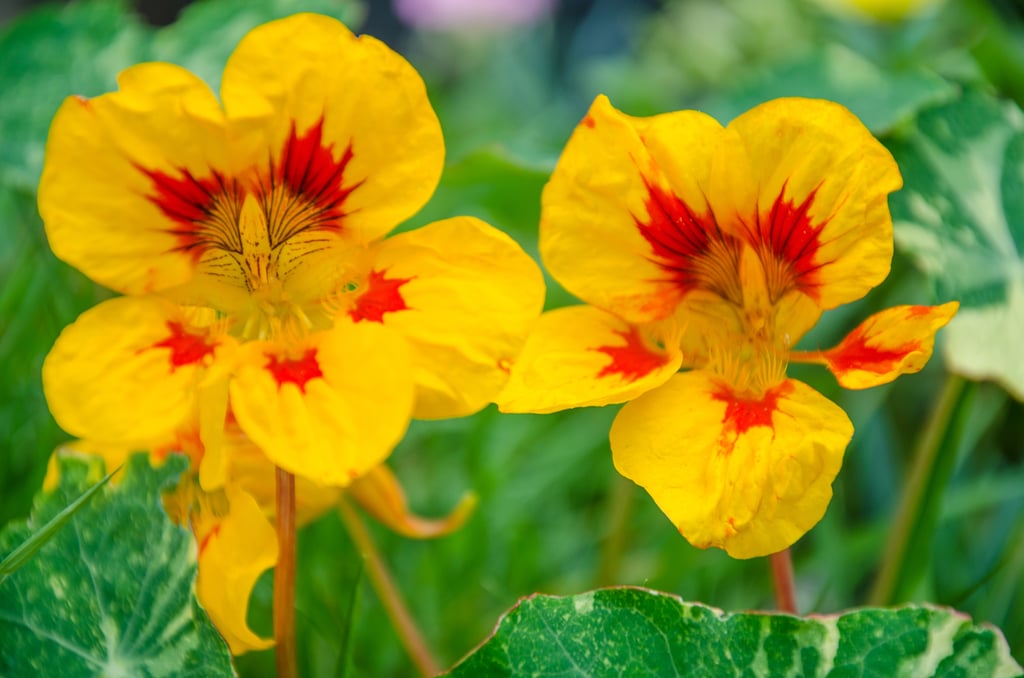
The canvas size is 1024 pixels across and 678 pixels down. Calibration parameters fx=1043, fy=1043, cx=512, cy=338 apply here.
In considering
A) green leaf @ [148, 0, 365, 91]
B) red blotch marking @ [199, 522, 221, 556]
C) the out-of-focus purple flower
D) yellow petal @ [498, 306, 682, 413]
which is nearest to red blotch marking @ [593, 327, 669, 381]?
yellow petal @ [498, 306, 682, 413]

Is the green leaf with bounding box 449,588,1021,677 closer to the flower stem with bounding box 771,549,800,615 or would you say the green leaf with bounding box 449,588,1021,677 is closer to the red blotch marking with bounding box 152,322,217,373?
the flower stem with bounding box 771,549,800,615

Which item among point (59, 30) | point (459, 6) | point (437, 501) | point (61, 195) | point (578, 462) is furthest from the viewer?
point (459, 6)

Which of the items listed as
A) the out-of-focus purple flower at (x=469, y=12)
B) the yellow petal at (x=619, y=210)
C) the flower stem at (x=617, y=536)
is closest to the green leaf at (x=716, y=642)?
the yellow petal at (x=619, y=210)

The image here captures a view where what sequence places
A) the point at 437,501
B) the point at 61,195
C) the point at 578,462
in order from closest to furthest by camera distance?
the point at 61,195
the point at 437,501
the point at 578,462

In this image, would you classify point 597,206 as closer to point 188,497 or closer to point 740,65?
point 188,497

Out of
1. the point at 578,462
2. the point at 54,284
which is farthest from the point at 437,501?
the point at 54,284

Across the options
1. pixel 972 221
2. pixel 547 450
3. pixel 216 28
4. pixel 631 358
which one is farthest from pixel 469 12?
pixel 631 358

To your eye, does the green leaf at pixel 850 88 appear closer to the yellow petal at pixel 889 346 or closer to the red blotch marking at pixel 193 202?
the yellow petal at pixel 889 346
